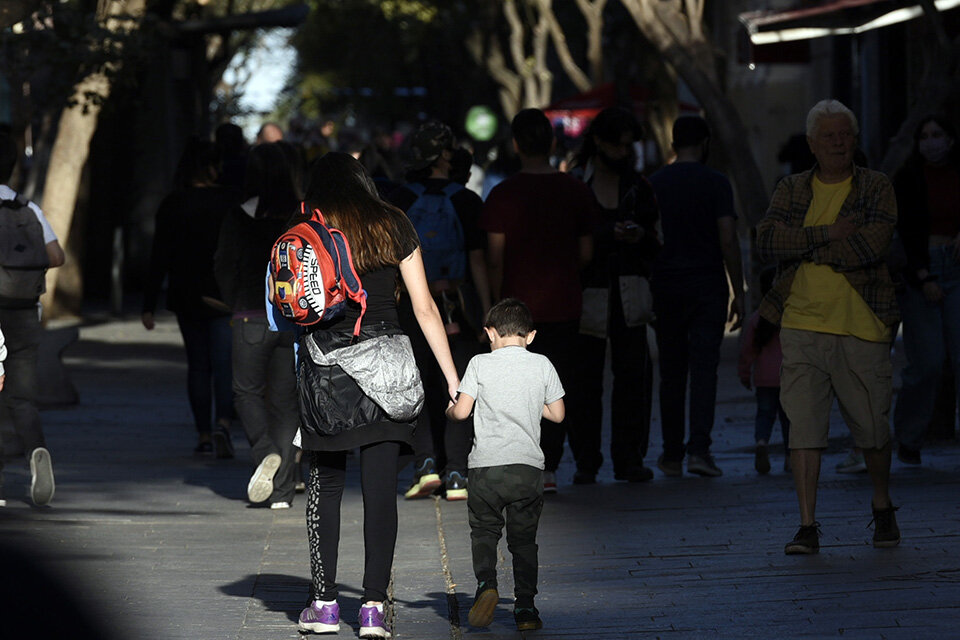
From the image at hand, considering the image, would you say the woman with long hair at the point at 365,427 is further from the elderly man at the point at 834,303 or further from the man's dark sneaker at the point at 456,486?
the man's dark sneaker at the point at 456,486

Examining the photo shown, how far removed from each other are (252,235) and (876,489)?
11.5ft

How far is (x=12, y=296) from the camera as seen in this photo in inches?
351

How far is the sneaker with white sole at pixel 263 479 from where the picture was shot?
28.6ft

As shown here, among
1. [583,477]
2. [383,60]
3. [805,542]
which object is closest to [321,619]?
[805,542]

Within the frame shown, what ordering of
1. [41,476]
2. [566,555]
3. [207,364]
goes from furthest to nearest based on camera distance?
[207,364], [41,476], [566,555]

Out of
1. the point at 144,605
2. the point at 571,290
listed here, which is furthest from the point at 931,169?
the point at 144,605

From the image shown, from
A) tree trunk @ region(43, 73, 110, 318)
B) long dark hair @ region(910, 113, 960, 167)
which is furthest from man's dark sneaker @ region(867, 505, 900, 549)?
tree trunk @ region(43, 73, 110, 318)

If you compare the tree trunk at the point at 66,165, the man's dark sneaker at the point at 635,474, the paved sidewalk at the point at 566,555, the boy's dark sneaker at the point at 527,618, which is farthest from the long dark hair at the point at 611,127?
the tree trunk at the point at 66,165

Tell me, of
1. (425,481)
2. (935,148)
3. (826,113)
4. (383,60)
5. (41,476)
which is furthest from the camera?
(383,60)

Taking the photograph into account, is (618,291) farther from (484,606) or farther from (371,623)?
(371,623)

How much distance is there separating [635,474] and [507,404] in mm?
3553

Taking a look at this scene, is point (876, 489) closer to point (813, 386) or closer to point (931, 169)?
point (813, 386)

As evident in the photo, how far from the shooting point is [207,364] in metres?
10.9

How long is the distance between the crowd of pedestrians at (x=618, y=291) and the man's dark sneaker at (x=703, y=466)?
26 millimetres
